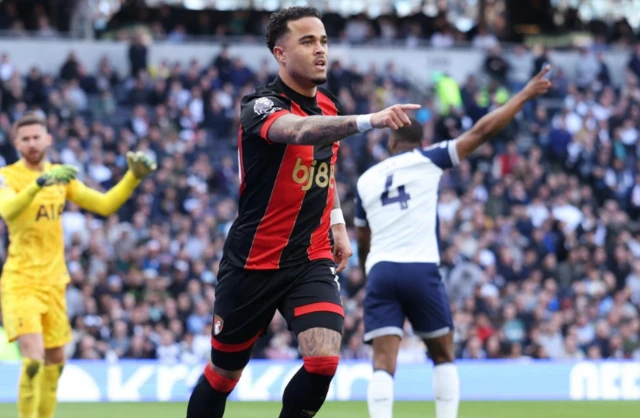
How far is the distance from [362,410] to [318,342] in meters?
6.67

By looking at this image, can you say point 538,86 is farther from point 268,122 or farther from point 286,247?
point 268,122

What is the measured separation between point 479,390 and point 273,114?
31.0ft

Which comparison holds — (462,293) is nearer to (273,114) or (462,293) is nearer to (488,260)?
(488,260)

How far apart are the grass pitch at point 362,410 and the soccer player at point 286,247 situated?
5241 millimetres

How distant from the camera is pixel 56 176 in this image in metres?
8.88

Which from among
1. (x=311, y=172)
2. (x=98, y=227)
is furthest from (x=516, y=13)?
(x=311, y=172)

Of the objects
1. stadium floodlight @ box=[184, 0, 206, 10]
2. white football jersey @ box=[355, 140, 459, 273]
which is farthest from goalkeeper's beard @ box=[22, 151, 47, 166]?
stadium floodlight @ box=[184, 0, 206, 10]

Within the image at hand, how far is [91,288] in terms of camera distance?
56.0 feet

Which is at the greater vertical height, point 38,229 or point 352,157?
point 38,229

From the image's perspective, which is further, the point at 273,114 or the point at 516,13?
the point at 516,13

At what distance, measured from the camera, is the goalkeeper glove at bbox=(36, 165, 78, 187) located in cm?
888

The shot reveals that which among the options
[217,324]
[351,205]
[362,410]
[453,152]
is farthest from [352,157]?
[217,324]

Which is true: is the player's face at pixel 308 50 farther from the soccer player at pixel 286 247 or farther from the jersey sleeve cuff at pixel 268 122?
the jersey sleeve cuff at pixel 268 122

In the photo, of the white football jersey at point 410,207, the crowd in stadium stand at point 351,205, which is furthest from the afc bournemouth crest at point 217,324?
the crowd in stadium stand at point 351,205
